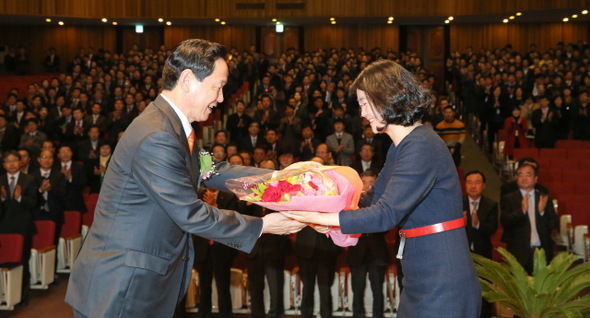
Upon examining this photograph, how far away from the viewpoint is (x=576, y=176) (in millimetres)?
7227

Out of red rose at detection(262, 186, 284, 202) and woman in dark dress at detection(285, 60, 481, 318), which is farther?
red rose at detection(262, 186, 284, 202)

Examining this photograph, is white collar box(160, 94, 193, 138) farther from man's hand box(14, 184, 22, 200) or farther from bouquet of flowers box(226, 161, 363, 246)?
man's hand box(14, 184, 22, 200)

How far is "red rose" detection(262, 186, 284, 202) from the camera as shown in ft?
7.97

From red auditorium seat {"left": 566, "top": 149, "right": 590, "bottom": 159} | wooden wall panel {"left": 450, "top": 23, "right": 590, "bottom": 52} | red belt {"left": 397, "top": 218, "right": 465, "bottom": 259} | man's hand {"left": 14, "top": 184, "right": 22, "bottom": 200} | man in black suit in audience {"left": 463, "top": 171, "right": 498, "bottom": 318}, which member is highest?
wooden wall panel {"left": 450, "top": 23, "right": 590, "bottom": 52}

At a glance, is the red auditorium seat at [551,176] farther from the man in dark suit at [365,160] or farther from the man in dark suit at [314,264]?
the man in dark suit at [314,264]

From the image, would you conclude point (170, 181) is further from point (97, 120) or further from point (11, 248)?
point (97, 120)

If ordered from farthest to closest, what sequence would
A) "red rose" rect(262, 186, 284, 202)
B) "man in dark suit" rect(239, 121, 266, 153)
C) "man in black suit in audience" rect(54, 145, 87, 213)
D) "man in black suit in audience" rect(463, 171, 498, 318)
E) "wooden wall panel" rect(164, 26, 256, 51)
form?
1. "wooden wall panel" rect(164, 26, 256, 51)
2. "man in dark suit" rect(239, 121, 266, 153)
3. "man in black suit in audience" rect(54, 145, 87, 213)
4. "man in black suit in audience" rect(463, 171, 498, 318)
5. "red rose" rect(262, 186, 284, 202)

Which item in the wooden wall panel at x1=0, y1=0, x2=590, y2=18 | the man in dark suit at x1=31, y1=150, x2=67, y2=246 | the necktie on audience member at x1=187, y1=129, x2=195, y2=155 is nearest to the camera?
the necktie on audience member at x1=187, y1=129, x2=195, y2=155

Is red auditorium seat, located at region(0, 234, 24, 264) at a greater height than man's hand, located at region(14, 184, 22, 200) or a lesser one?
lesser

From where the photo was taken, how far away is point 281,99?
1143 cm

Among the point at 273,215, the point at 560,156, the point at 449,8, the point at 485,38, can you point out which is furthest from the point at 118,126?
the point at 485,38

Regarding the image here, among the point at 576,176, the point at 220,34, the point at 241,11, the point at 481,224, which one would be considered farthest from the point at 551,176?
the point at 220,34

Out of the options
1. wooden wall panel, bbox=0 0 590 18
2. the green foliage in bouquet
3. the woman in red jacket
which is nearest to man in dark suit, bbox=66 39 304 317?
the green foliage in bouquet

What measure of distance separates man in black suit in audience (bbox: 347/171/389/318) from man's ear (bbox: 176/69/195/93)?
3082mm
